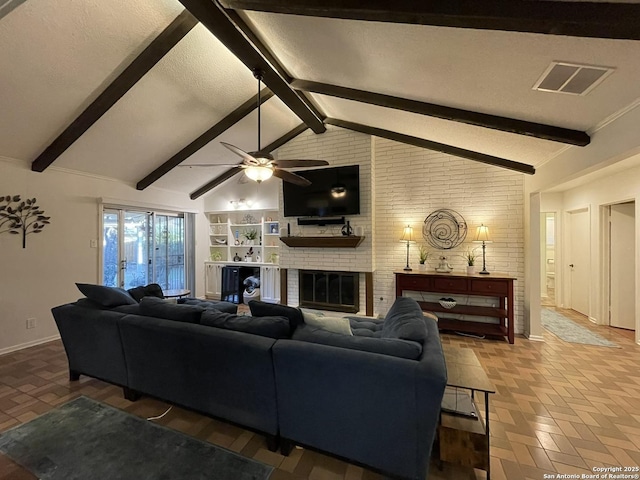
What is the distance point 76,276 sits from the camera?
412 centimetres

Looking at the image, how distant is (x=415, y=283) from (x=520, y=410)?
1.98 meters

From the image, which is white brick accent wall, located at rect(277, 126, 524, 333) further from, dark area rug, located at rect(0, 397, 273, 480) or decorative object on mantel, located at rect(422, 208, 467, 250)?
dark area rug, located at rect(0, 397, 273, 480)

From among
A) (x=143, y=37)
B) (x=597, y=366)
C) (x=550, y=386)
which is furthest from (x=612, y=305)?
(x=143, y=37)

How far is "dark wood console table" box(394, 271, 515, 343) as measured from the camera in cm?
362

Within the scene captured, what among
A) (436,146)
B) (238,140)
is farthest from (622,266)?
(238,140)

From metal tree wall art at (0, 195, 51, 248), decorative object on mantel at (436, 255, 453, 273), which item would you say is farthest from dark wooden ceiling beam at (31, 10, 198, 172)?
decorative object on mantel at (436, 255, 453, 273)

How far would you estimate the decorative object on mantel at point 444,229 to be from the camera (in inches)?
166

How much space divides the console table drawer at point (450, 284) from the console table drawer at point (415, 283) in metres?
0.11

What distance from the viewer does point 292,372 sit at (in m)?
1.67

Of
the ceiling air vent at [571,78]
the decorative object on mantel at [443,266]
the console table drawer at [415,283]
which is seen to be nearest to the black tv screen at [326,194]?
the console table drawer at [415,283]

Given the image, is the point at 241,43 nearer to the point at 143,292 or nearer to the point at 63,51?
the point at 63,51

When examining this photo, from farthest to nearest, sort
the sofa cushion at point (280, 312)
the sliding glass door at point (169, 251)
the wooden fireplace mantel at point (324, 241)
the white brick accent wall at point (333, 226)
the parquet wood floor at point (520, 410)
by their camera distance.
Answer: the sliding glass door at point (169, 251) → the white brick accent wall at point (333, 226) → the wooden fireplace mantel at point (324, 241) → the sofa cushion at point (280, 312) → the parquet wood floor at point (520, 410)

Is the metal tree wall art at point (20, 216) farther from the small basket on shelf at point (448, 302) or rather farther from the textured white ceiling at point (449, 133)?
the small basket on shelf at point (448, 302)

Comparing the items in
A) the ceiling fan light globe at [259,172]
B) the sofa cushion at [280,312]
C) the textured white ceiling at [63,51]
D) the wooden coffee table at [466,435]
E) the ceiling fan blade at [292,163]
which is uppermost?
the textured white ceiling at [63,51]
